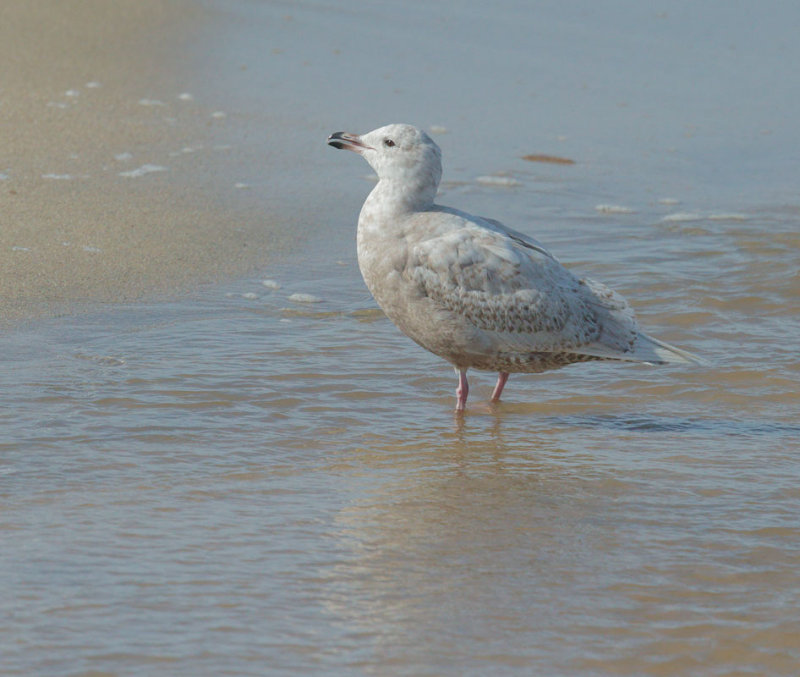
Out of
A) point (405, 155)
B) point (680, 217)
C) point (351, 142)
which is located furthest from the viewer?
point (680, 217)

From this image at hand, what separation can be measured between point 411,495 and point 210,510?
0.84 meters

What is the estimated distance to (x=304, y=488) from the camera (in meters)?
5.39

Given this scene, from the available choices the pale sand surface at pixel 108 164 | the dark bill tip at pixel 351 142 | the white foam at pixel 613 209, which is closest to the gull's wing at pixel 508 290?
the dark bill tip at pixel 351 142

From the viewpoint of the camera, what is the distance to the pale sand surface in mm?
7875

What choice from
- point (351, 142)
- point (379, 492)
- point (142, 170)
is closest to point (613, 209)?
point (142, 170)

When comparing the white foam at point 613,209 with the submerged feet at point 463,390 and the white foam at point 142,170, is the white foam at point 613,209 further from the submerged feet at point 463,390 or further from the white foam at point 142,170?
the submerged feet at point 463,390

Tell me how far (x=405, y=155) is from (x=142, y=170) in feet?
A: 12.1

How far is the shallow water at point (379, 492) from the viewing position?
4145 mm

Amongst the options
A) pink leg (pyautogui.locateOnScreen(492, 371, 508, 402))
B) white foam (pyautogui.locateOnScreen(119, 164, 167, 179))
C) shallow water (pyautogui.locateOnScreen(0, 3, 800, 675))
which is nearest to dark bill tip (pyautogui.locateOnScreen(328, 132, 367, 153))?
shallow water (pyautogui.locateOnScreen(0, 3, 800, 675))

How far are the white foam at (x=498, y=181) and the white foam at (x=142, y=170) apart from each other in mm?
2425

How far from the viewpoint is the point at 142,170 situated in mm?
9664

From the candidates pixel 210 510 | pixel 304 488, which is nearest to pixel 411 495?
pixel 304 488

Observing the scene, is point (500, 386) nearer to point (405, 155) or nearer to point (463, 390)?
point (463, 390)

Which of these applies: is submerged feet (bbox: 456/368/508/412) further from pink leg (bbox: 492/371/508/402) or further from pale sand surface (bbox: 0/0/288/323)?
pale sand surface (bbox: 0/0/288/323)
